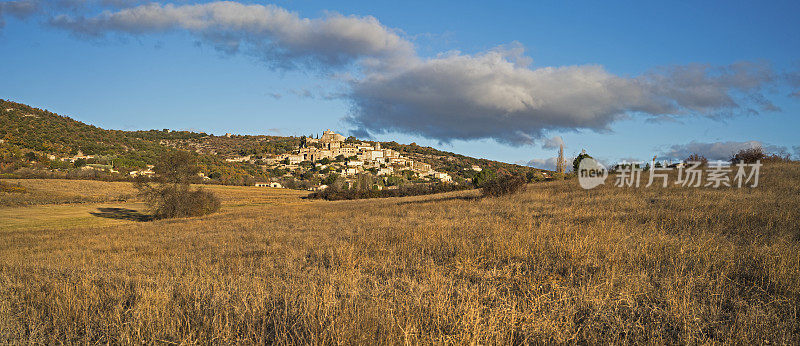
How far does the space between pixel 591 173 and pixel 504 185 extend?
13.9 meters

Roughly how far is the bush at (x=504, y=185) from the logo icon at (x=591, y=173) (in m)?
4.99

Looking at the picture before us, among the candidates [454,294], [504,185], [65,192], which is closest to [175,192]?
[65,192]

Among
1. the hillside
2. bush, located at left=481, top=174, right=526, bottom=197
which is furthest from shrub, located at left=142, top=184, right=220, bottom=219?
bush, located at left=481, top=174, right=526, bottom=197

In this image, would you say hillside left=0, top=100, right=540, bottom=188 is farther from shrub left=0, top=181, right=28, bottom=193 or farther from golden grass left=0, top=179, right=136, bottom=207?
Result: shrub left=0, top=181, right=28, bottom=193

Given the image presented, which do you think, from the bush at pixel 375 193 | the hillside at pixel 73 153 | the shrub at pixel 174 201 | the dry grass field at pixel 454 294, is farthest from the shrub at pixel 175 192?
the dry grass field at pixel 454 294

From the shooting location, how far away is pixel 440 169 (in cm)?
16212

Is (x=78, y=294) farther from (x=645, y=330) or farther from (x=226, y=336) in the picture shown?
(x=645, y=330)

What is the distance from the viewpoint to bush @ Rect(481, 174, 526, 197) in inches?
1150

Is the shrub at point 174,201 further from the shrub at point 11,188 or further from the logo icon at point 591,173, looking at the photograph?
the logo icon at point 591,173

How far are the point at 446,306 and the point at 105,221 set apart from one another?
3989 centimetres

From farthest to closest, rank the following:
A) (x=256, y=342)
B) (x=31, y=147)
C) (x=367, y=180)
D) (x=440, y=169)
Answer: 1. (x=440, y=169)
2. (x=367, y=180)
3. (x=31, y=147)
4. (x=256, y=342)

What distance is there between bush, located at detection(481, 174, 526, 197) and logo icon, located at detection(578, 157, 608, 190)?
16.4 feet

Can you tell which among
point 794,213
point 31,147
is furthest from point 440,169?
point 794,213

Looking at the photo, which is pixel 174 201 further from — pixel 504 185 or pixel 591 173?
pixel 591 173
